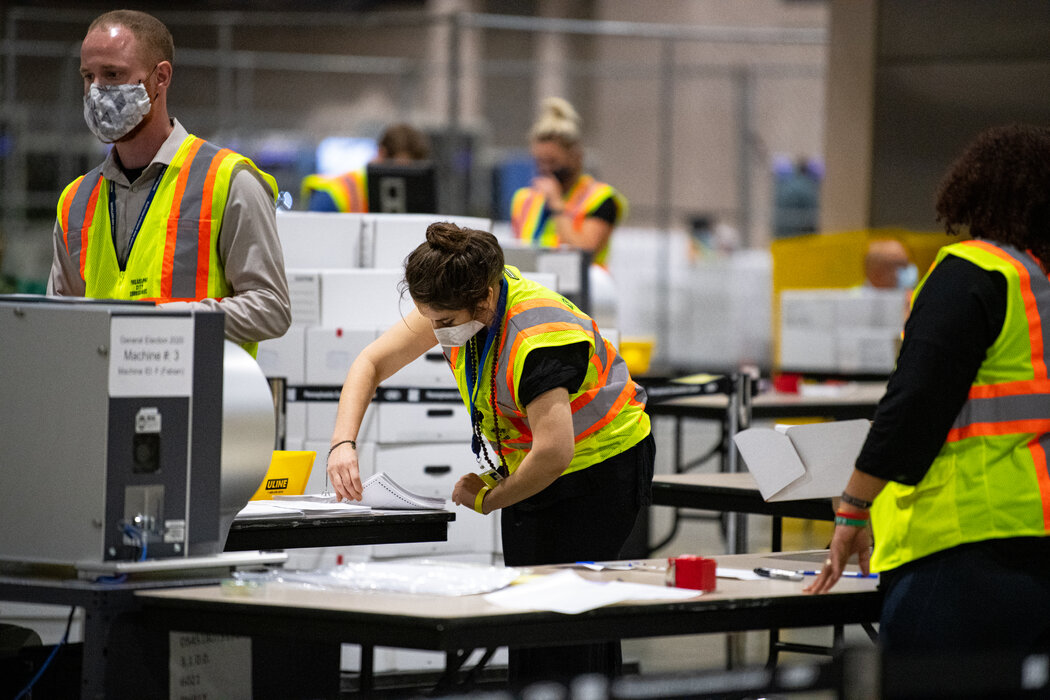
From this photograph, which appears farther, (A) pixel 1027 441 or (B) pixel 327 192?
(B) pixel 327 192

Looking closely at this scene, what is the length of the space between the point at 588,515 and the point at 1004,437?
1028 mm

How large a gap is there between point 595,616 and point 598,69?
29.6ft

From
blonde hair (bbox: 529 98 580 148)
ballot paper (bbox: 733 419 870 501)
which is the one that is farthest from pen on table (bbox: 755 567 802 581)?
blonde hair (bbox: 529 98 580 148)

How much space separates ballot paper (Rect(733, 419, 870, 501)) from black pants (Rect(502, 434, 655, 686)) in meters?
0.35

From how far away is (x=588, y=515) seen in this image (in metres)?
3.14

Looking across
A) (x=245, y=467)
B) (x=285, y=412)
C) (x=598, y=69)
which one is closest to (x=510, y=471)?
(x=245, y=467)

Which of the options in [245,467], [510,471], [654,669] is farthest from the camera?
[654,669]

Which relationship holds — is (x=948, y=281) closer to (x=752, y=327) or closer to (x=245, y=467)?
(x=245, y=467)

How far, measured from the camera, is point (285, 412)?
14.9 feet

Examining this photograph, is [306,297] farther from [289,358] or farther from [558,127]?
[558,127]

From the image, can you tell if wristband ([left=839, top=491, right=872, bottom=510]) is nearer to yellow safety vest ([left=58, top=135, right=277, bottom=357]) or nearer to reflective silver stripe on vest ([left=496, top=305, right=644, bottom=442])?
reflective silver stripe on vest ([left=496, top=305, right=644, bottom=442])

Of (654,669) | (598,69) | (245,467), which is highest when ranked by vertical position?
(598,69)

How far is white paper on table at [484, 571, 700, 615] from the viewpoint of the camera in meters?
2.38

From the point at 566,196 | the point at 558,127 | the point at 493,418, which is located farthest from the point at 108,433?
the point at 566,196
